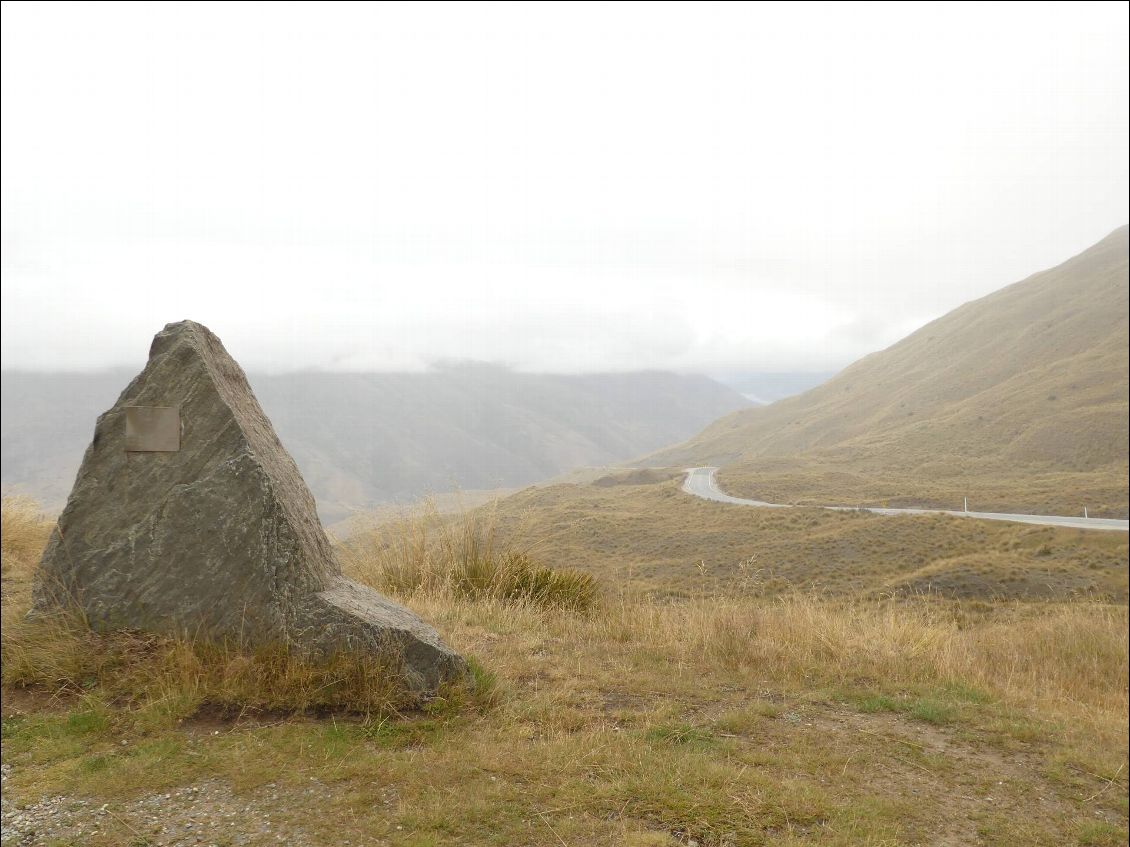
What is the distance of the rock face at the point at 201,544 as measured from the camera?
14.9 ft

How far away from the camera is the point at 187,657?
4.43 m

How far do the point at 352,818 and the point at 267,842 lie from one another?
363 millimetres

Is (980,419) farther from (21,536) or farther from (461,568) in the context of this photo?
(21,536)

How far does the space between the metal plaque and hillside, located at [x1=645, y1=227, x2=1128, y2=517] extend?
55143mm

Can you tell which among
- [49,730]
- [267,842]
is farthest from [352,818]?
[49,730]

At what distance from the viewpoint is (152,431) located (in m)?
5.08

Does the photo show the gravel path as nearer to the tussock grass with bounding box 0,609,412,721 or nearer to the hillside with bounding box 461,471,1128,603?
the tussock grass with bounding box 0,609,412,721

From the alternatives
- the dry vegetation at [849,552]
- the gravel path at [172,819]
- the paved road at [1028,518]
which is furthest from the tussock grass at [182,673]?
the paved road at [1028,518]

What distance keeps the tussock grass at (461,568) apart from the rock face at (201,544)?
2.68 metres

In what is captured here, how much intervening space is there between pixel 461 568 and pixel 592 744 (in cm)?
422

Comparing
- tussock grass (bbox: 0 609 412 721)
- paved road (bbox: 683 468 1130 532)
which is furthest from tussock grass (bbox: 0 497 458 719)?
paved road (bbox: 683 468 1130 532)

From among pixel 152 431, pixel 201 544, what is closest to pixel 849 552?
pixel 201 544

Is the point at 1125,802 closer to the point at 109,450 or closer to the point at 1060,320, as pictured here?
the point at 109,450

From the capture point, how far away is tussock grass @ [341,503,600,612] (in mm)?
7906
